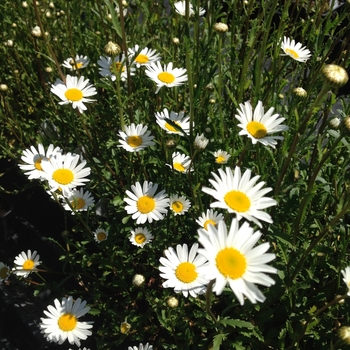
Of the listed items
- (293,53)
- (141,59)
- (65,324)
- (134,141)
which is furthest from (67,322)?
(293,53)

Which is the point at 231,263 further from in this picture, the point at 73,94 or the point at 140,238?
the point at 73,94

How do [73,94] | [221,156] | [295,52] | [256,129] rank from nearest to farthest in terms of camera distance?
[256,129] < [221,156] < [73,94] < [295,52]

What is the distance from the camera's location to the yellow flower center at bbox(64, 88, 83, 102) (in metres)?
2.00

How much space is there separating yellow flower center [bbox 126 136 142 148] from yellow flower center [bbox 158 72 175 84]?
0.38 metres

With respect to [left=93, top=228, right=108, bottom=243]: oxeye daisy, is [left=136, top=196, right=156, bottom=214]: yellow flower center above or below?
above

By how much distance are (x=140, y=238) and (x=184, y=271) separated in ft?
1.43

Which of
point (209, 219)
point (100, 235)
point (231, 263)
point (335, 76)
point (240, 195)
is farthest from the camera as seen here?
point (100, 235)

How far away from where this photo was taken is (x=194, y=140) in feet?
5.47

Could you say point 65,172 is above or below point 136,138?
below

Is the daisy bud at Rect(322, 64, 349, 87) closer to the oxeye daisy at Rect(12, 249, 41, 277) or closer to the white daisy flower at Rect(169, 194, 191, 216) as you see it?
the white daisy flower at Rect(169, 194, 191, 216)

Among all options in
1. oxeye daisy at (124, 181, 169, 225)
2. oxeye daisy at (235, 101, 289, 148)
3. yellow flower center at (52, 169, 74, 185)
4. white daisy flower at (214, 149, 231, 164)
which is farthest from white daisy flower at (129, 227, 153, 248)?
oxeye daisy at (235, 101, 289, 148)

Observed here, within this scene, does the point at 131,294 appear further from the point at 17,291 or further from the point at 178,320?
the point at 17,291

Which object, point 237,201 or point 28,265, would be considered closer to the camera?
point 237,201

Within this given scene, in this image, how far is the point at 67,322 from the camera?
1.82 metres
